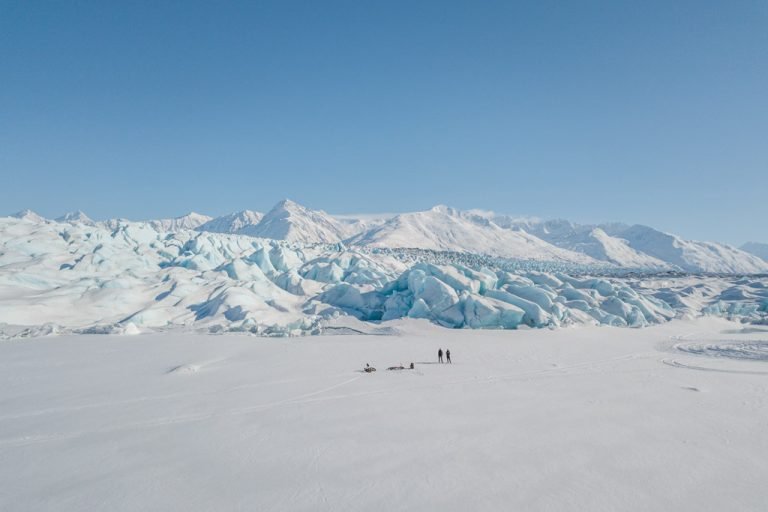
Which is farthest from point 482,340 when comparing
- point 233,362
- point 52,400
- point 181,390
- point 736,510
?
point 52,400

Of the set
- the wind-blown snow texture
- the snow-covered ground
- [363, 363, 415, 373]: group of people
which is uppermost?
the wind-blown snow texture

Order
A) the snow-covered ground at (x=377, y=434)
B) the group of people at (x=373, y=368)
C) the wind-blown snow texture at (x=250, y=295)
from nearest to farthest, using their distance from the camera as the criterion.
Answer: the snow-covered ground at (x=377, y=434), the group of people at (x=373, y=368), the wind-blown snow texture at (x=250, y=295)

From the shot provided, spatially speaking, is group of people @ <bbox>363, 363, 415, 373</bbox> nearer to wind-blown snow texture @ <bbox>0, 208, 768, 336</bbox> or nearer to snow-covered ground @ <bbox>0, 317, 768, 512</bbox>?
snow-covered ground @ <bbox>0, 317, 768, 512</bbox>

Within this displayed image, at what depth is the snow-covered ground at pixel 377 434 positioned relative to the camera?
7.50 meters

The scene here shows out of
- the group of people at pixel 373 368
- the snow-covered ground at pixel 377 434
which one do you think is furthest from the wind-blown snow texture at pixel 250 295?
the group of people at pixel 373 368

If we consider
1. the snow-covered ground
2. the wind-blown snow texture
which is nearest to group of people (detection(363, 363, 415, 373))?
the snow-covered ground

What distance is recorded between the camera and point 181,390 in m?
14.4

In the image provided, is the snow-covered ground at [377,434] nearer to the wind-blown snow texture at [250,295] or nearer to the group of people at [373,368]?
the group of people at [373,368]

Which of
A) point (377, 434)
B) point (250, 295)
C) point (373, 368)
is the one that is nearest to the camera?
point (377, 434)

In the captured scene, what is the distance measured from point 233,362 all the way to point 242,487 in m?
12.0

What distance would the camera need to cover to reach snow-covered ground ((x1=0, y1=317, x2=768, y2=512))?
750 cm

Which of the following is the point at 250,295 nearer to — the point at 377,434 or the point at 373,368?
the point at 373,368

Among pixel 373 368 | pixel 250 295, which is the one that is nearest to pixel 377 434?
pixel 373 368

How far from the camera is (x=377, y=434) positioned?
10211 mm
